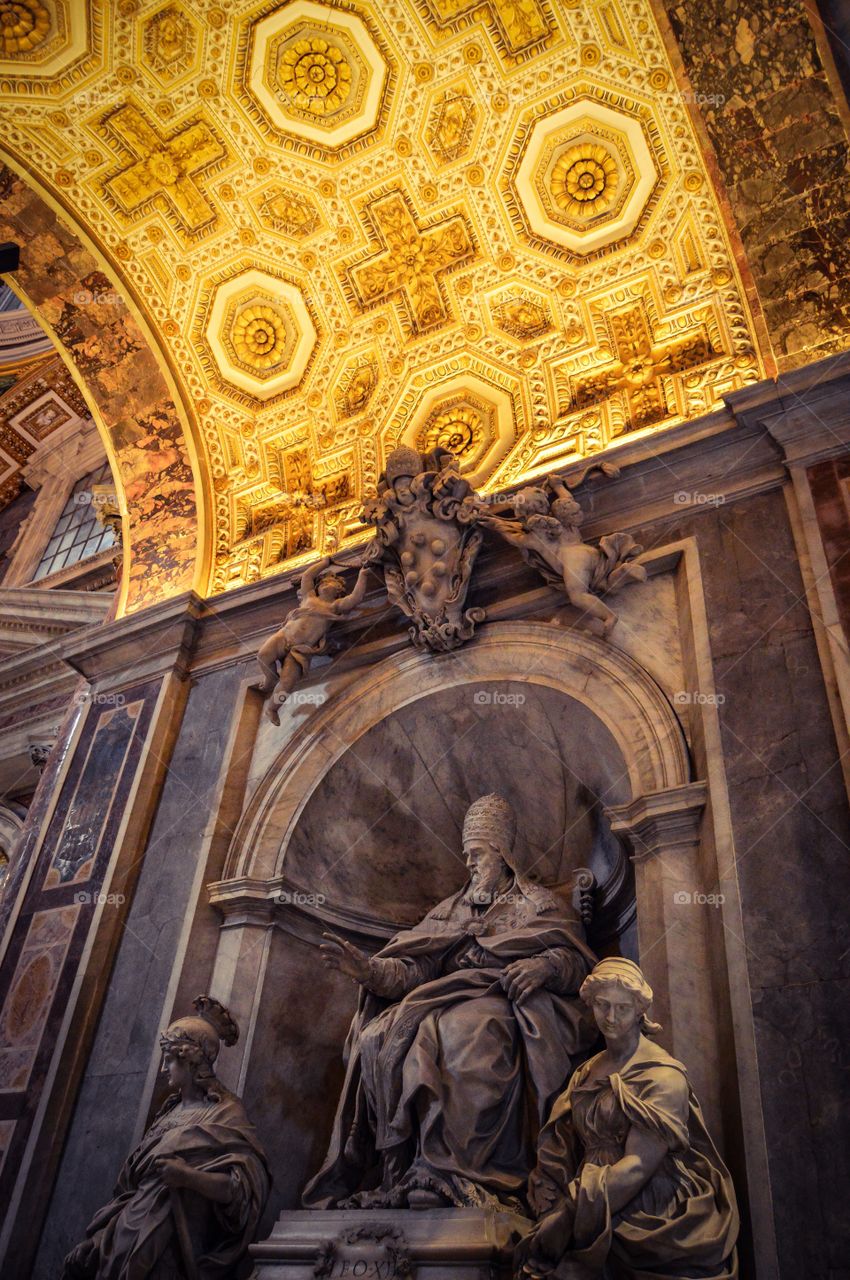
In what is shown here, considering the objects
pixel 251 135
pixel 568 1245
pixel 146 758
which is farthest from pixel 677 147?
pixel 568 1245

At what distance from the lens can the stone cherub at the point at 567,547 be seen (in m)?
6.16

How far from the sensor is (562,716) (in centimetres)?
630

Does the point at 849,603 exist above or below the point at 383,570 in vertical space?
below

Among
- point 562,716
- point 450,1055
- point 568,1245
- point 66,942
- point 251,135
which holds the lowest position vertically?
point 568,1245

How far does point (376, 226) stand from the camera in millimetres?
8328

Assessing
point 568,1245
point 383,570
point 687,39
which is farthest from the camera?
point 383,570

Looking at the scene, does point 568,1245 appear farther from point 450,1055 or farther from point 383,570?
point 383,570

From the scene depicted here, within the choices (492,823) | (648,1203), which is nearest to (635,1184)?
(648,1203)

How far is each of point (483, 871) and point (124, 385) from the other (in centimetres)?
563

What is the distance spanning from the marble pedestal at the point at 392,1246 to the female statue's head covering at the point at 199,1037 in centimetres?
86

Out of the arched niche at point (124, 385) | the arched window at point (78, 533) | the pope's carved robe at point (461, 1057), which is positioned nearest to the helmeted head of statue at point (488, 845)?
the pope's carved robe at point (461, 1057)

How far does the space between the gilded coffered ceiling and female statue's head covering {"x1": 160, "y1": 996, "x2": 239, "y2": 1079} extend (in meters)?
3.89

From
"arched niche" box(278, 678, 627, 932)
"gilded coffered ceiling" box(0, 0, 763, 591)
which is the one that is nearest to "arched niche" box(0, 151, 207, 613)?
"gilded coffered ceiling" box(0, 0, 763, 591)

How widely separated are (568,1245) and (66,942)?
14.3 ft
